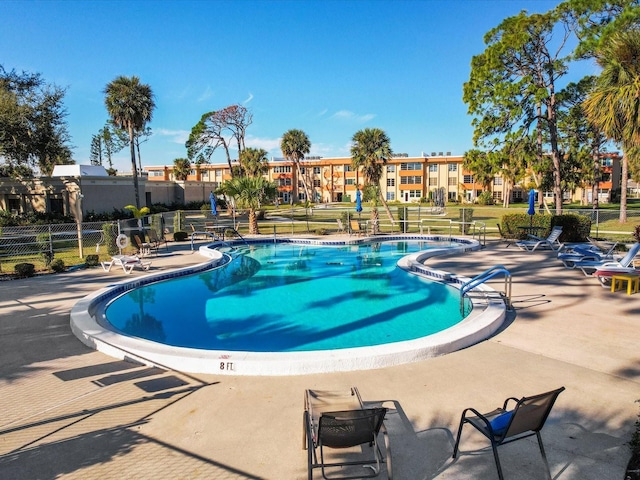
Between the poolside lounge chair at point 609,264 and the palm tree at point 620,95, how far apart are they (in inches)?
154

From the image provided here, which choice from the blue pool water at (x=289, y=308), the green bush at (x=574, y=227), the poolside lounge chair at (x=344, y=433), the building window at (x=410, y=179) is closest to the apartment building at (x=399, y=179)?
the building window at (x=410, y=179)

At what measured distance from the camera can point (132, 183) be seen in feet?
121

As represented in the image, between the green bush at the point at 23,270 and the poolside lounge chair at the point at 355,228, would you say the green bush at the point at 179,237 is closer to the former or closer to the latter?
the poolside lounge chair at the point at 355,228

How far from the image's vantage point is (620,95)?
12.1 metres

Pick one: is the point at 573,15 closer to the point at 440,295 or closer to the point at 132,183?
the point at 440,295

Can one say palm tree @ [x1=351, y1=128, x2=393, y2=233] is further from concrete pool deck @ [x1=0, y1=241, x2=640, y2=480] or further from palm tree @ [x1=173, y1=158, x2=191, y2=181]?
palm tree @ [x1=173, y1=158, x2=191, y2=181]

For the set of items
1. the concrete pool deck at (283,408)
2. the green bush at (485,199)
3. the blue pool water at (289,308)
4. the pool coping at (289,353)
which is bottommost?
the blue pool water at (289,308)

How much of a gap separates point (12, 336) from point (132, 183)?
105ft

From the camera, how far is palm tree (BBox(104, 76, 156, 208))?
3653cm

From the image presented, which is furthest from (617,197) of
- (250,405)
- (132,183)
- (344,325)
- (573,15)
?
(250,405)

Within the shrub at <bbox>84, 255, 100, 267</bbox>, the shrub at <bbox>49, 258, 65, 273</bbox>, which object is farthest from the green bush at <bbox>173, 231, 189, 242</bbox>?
the shrub at <bbox>49, 258, 65, 273</bbox>

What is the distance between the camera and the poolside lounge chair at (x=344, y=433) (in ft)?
10.7

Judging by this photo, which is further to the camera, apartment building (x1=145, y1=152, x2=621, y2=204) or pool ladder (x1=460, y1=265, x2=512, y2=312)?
apartment building (x1=145, y1=152, x2=621, y2=204)

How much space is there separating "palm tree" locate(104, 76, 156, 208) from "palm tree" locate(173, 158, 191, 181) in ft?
79.3
